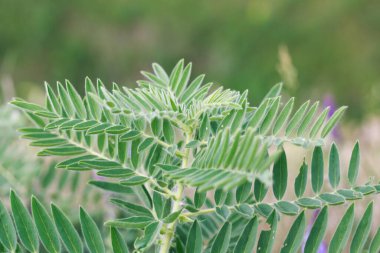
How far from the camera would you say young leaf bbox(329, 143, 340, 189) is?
22.5 inches

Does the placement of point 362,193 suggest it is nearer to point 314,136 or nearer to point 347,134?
point 314,136

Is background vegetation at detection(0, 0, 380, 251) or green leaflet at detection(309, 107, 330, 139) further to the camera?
background vegetation at detection(0, 0, 380, 251)

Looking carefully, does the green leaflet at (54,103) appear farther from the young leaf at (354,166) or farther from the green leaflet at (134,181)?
the young leaf at (354,166)

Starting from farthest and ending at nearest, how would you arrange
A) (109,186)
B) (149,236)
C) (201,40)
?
(201,40) → (109,186) → (149,236)

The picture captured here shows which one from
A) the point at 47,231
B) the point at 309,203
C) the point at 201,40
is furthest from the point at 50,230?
the point at 201,40

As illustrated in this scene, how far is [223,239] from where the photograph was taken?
0.51 m

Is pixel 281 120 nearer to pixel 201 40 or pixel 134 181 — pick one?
pixel 134 181

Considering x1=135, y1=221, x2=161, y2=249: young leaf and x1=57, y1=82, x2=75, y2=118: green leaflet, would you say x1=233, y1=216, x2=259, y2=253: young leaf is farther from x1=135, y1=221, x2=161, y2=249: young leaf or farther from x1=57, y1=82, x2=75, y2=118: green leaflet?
x1=57, y1=82, x2=75, y2=118: green leaflet

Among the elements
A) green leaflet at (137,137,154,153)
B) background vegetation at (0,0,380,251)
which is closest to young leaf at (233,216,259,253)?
green leaflet at (137,137,154,153)

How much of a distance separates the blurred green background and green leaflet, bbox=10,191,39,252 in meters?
2.48

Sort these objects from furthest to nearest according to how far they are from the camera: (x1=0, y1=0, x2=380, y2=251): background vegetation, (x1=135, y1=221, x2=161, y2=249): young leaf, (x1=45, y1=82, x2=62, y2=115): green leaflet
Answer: (x1=0, y1=0, x2=380, y2=251): background vegetation, (x1=45, y1=82, x2=62, y2=115): green leaflet, (x1=135, y1=221, x2=161, y2=249): young leaf

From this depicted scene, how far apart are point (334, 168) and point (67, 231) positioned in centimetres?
24

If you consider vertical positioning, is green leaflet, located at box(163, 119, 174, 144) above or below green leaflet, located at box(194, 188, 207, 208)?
above

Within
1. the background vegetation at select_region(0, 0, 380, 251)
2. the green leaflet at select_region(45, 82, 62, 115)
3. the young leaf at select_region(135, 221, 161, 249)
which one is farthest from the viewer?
the background vegetation at select_region(0, 0, 380, 251)
